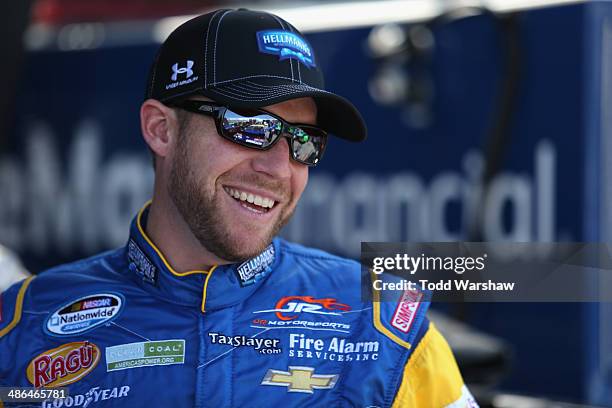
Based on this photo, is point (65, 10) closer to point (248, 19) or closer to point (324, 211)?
point (324, 211)

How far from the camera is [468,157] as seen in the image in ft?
10.6

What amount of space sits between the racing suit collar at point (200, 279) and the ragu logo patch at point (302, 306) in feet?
0.20

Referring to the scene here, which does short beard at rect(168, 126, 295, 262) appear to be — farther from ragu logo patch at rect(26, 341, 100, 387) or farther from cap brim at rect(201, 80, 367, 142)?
ragu logo patch at rect(26, 341, 100, 387)

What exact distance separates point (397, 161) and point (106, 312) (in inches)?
57.1

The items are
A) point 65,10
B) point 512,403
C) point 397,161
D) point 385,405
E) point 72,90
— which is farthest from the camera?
point 65,10

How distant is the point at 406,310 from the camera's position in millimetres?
2094

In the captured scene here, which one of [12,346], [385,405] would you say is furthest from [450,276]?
[12,346]

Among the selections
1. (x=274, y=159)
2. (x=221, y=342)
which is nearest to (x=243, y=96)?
(x=274, y=159)

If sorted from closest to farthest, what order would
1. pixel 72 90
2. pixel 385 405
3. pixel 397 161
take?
pixel 385 405 → pixel 397 161 → pixel 72 90

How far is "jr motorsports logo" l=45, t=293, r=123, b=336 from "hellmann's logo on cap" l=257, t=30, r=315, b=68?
0.56 meters

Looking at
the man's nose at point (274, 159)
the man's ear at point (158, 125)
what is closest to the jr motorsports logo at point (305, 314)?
the man's nose at point (274, 159)

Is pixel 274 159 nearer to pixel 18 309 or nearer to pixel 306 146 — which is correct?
pixel 306 146

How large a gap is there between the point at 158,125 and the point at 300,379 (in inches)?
22.7

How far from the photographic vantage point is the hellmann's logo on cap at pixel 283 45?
6.70 feet
